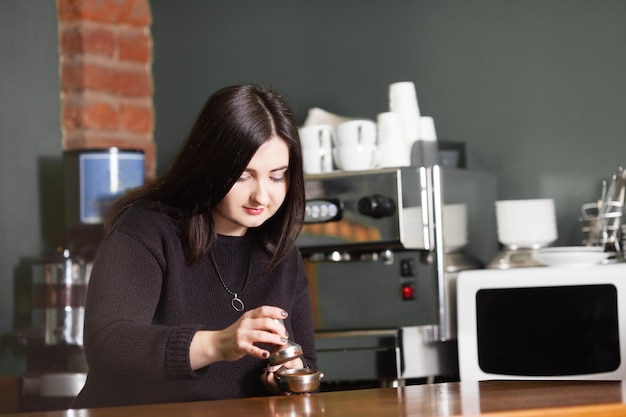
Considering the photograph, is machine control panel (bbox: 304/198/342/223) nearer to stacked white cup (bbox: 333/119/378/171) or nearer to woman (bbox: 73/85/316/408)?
stacked white cup (bbox: 333/119/378/171)

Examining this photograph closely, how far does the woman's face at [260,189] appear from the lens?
1.88m

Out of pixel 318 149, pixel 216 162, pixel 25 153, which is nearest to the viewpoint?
pixel 216 162

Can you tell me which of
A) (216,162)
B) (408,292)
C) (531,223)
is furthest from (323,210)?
(216,162)

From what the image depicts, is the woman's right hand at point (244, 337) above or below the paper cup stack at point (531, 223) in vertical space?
below

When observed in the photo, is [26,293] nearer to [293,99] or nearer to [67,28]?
[67,28]

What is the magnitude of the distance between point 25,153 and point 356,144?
112 cm

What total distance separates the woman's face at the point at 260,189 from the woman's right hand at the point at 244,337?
0.36 meters

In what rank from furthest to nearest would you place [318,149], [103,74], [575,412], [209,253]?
[103,74]
[318,149]
[209,253]
[575,412]

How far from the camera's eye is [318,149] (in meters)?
2.92

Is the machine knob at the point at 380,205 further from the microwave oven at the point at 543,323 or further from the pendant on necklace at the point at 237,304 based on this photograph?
the pendant on necklace at the point at 237,304

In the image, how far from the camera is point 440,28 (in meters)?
3.31

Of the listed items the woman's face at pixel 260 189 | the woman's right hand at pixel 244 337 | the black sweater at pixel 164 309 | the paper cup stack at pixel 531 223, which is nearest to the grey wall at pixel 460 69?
the paper cup stack at pixel 531 223

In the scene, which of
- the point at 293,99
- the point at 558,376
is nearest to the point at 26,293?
the point at 293,99

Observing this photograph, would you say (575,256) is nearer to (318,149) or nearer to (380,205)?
(380,205)
